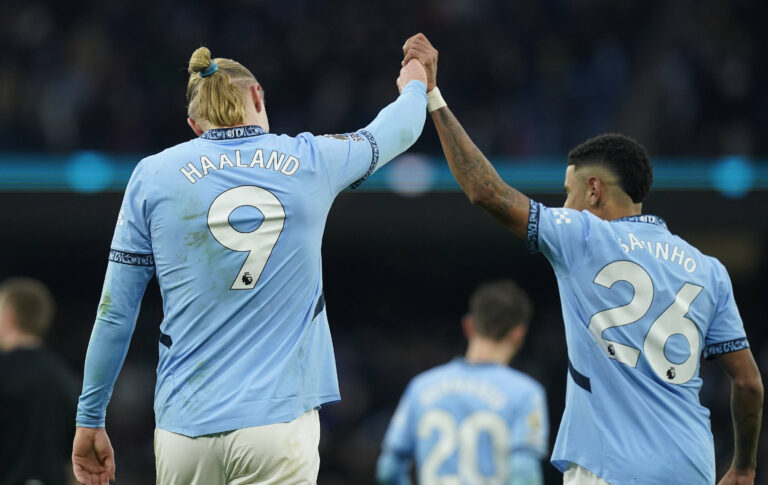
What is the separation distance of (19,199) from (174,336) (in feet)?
29.2

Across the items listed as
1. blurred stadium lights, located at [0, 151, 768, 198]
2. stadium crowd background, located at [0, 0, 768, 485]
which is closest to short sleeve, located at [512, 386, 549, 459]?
blurred stadium lights, located at [0, 151, 768, 198]

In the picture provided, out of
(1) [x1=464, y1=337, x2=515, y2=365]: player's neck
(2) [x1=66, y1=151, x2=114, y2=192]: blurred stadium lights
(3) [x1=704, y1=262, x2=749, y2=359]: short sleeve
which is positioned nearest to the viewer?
(3) [x1=704, y1=262, x2=749, y2=359]: short sleeve

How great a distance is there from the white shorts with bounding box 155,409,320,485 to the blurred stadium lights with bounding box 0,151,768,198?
833 centimetres

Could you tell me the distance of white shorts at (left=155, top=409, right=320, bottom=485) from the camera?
3.62 metres

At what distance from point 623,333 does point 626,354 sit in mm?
77

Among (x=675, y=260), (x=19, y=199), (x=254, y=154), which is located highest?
(x=19, y=199)

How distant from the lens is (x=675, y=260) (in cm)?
413

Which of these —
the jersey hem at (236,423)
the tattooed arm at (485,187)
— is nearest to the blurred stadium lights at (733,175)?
the tattooed arm at (485,187)

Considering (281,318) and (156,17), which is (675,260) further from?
(156,17)

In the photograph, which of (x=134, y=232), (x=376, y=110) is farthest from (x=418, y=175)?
(x=134, y=232)

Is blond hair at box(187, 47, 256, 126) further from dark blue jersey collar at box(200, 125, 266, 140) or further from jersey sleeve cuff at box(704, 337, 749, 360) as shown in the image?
jersey sleeve cuff at box(704, 337, 749, 360)

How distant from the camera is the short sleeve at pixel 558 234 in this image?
4000 mm

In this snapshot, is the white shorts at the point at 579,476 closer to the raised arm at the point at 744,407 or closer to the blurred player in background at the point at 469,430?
the blurred player in background at the point at 469,430

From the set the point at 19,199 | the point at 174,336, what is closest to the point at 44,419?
the point at 174,336
